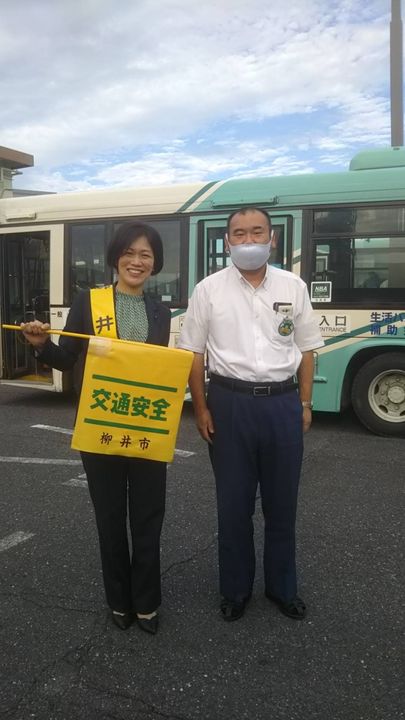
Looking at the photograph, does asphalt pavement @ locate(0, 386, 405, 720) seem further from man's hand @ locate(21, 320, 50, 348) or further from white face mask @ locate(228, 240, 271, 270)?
white face mask @ locate(228, 240, 271, 270)

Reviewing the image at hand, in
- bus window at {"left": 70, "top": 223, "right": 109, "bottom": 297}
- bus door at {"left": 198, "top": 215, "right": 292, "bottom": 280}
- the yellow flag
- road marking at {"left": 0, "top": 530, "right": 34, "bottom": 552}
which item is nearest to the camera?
the yellow flag

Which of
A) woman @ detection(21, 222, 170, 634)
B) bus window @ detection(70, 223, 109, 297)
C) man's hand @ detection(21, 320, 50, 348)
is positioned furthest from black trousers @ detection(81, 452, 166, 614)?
bus window @ detection(70, 223, 109, 297)

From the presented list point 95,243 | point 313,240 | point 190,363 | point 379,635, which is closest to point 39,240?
point 95,243

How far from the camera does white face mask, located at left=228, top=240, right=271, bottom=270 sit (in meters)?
2.50

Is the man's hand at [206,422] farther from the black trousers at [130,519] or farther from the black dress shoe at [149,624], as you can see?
the black dress shoe at [149,624]

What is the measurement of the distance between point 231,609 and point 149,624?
1.29 ft

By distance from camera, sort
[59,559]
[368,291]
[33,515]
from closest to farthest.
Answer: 1. [59,559]
2. [33,515]
3. [368,291]

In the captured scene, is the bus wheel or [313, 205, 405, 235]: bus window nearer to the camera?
[313, 205, 405, 235]: bus window

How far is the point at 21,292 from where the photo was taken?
780 cm

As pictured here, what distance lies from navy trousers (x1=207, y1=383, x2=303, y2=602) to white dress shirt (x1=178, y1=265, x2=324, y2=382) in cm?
13

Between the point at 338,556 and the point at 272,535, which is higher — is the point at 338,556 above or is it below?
below

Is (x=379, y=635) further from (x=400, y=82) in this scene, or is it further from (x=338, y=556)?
(x=400, y=82)

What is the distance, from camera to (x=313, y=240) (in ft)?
19.7

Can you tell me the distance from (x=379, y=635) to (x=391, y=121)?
7514 millimetres
